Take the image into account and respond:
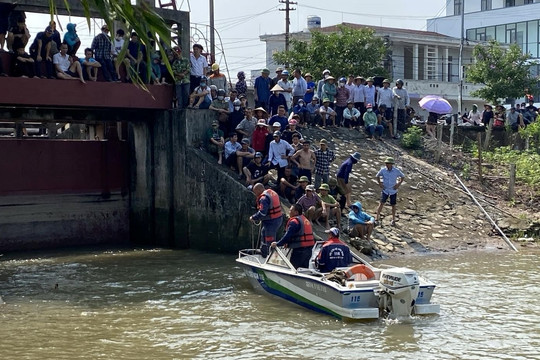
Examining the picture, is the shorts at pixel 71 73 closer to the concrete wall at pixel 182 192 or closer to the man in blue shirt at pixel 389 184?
the concrete wall at pixel 182 192

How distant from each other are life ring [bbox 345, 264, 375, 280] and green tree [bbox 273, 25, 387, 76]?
2707 centimetres

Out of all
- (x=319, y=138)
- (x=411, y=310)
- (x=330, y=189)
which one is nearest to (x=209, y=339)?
(x=411, y=310)

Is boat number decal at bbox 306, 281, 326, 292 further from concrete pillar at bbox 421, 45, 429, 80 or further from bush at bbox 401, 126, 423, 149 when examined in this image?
concrete pillar at bbox 421, 45, 429, 80

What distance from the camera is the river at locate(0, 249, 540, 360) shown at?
1138cm

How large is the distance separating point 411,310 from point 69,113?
43.9 ft

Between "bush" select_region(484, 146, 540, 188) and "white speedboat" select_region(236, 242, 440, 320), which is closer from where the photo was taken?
"white speedboat" select_region(236, 242, 440, 320)

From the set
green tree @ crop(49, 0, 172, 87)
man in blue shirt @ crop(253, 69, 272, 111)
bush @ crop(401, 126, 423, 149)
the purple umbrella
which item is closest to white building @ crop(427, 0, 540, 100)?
the purple umbrella

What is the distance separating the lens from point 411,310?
41.8 ft

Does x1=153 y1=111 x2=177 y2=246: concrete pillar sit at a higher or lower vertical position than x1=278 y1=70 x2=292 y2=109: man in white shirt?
lower

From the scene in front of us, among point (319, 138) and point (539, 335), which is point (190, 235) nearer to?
point (319, 138)

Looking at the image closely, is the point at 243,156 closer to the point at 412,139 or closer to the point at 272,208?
the point at 272,208

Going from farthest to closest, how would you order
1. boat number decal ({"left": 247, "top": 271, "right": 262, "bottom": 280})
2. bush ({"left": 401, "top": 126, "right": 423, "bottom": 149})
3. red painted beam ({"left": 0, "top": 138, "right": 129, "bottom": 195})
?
bush ({"left": 401, "top": 126, "right": 423, "bottom": 149}) < red painted beam ({"left": 0, "top": 138, "right": 129, "bottom": 195}) < boat number decal ({"left": 247, "top": 271, "right": 262, "bottom": 280})

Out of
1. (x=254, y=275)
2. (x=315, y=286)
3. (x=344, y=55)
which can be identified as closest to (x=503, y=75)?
(x=344, y=55)

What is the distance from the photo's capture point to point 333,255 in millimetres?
13945
